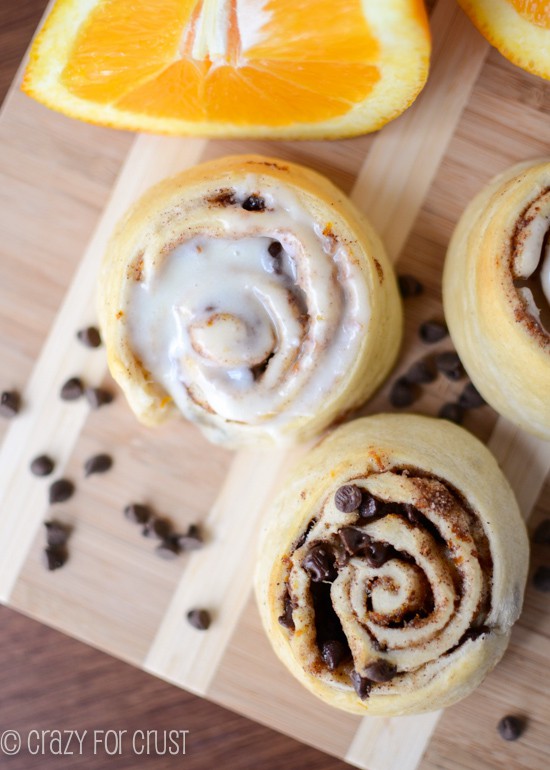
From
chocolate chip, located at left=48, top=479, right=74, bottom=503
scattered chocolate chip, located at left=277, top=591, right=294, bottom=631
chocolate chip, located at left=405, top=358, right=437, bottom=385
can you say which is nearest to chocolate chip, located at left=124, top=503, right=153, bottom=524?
chocolate chip, located at left=48, top=479, right=74, bottom=503

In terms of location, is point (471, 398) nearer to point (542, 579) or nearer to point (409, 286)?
point (409, 286)

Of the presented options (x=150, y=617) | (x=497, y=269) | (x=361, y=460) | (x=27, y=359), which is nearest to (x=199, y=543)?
(x=150, y=617)

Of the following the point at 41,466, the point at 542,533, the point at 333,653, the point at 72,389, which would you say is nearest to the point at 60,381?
the point at 72,389

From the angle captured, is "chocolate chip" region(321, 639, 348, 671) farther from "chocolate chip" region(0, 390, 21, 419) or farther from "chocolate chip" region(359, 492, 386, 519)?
"chocolate chip" region(0, 390, 21, 419)

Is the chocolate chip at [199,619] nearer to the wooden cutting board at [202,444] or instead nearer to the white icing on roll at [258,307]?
the wooden cutting board at [202,444]

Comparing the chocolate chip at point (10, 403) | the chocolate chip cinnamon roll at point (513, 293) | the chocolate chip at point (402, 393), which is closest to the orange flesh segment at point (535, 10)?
the chocolate chip cinnamon roll at point (513, 293)

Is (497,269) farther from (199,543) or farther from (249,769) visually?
(249,769)
